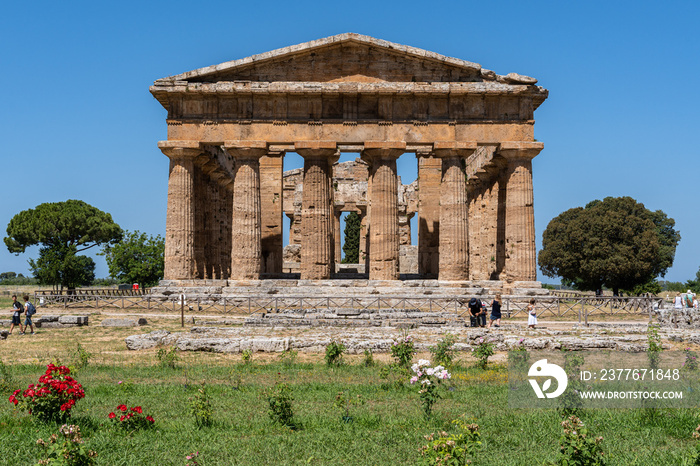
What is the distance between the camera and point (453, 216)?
33156mm

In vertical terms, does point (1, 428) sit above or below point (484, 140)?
below

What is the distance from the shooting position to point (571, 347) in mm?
16312

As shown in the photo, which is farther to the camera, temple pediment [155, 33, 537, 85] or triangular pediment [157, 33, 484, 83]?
triangular pediment [157, 33, 484, 83]

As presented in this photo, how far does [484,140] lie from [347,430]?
26.1 meters

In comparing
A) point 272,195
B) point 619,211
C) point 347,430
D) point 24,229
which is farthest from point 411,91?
point 24,229

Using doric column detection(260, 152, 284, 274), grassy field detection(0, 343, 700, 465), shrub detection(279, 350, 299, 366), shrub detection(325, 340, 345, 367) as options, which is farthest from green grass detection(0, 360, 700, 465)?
doric column detection(260, 152, 284, 274)

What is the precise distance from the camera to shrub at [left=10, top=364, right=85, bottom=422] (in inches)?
353

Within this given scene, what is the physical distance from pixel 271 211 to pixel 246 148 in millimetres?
6614

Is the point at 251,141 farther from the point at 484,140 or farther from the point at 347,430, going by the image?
the point at 347,430

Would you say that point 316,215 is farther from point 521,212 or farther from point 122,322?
point 122,322

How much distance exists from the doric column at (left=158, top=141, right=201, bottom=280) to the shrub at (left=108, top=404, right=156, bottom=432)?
24224 mm

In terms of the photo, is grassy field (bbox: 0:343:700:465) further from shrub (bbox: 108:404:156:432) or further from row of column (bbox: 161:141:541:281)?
row of column (bbox: 161:141:541:281)

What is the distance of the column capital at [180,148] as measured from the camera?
3272 cm

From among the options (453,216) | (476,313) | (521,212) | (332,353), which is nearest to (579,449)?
(332,353)
